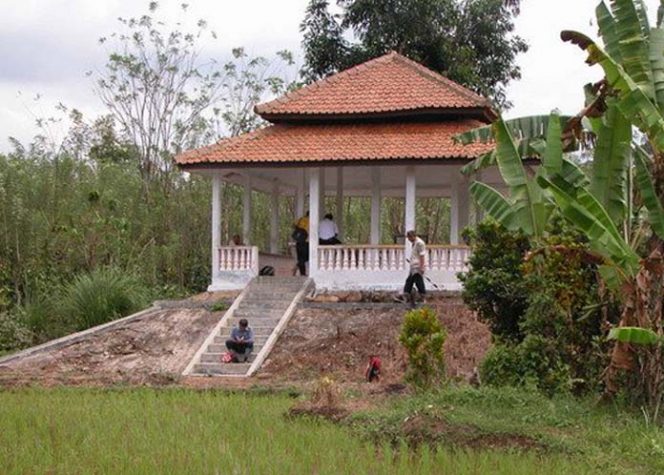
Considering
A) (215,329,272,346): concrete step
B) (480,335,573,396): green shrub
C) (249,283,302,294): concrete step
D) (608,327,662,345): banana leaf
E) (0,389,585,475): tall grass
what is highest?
(608,327,662,345): banana leaf

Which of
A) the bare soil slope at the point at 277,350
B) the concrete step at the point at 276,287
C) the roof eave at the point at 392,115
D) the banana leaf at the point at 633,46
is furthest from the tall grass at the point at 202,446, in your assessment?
the roof eave at the point at 392,115

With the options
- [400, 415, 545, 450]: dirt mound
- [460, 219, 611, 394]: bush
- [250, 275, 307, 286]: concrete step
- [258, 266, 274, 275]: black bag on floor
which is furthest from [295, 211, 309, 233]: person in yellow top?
[400, 415, 545, 450]: dirt mound

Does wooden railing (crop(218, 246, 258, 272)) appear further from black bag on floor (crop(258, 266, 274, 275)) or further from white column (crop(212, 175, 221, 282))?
black bag on floor (crop(258, 266, 274, 275))

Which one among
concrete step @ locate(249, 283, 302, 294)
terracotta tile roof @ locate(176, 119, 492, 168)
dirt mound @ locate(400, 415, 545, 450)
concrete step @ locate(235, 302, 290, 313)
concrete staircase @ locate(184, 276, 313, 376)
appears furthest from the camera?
concrete step @ locate(249, 283, 302, 294)

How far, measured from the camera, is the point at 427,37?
28812 mm

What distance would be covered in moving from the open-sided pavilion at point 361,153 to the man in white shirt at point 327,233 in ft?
0.85

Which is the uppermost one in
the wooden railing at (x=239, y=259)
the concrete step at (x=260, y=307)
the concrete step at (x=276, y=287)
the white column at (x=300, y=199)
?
the white column at (x=300, y=199)

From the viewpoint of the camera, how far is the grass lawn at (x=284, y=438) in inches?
342

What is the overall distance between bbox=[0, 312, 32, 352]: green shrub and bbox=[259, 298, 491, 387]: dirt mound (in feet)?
18.4

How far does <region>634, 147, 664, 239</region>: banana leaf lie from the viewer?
11.3m

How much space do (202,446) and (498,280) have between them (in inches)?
221

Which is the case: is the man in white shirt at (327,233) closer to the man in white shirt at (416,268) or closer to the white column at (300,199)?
the man in white shirt at (416,268)

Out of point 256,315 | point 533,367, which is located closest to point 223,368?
point 256,315

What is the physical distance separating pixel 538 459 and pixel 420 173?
14.1 meters
